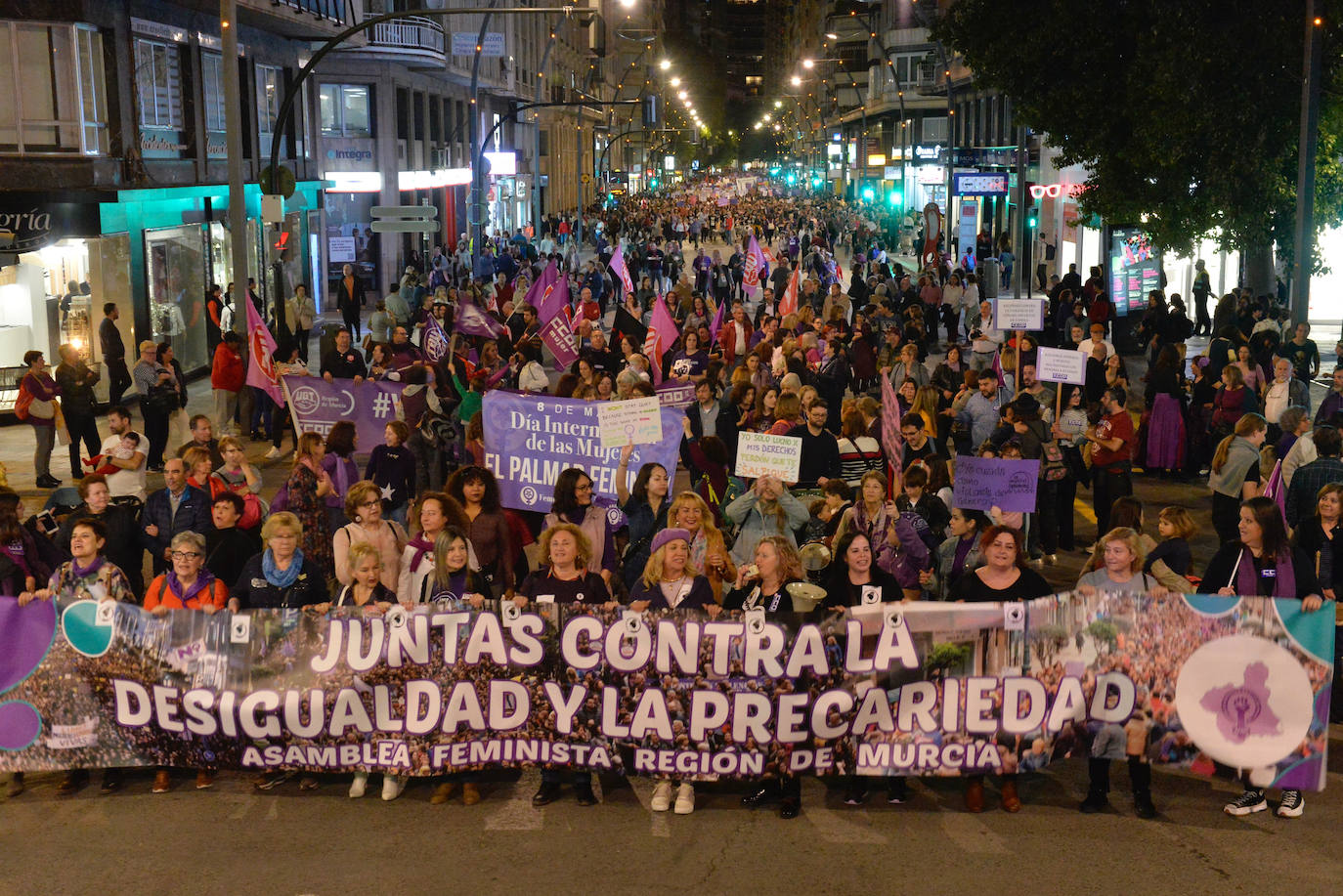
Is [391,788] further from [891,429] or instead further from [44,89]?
[44,89]

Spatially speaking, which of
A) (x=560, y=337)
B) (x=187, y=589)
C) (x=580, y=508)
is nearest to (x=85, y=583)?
(x=187, y=589)

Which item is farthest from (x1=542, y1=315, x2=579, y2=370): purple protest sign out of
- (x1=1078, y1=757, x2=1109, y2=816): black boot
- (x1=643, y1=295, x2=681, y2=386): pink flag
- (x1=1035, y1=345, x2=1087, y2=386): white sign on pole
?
(x1=1078, y1=757, x2=1109, y2=816): black boot

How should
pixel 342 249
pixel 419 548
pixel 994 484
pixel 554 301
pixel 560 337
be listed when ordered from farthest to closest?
pixel 342 249, pixel 554 301, pixel 560 337, pixel 994 484, pixel 419 548

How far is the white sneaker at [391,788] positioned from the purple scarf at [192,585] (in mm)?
1316

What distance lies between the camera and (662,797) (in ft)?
24.8

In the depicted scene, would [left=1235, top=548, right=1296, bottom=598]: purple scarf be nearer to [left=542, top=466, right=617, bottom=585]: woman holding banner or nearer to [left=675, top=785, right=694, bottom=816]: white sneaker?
[left=675, top=785, right=694, bottom=816]: white sneaker

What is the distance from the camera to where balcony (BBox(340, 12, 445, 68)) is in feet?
134

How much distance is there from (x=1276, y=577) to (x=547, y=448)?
492 centimetres

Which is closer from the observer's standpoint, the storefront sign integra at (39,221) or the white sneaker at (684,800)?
the white sneaker at (684,800)

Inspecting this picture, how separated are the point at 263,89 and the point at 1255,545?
27.6 m

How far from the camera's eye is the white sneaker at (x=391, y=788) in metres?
7.65

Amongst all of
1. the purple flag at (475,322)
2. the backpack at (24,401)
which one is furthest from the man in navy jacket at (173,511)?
the purple flag at (475,322)

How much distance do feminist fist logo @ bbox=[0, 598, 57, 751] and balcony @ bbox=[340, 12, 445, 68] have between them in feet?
111

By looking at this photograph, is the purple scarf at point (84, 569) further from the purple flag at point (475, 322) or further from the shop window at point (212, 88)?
the shop window at point (212, 88)
